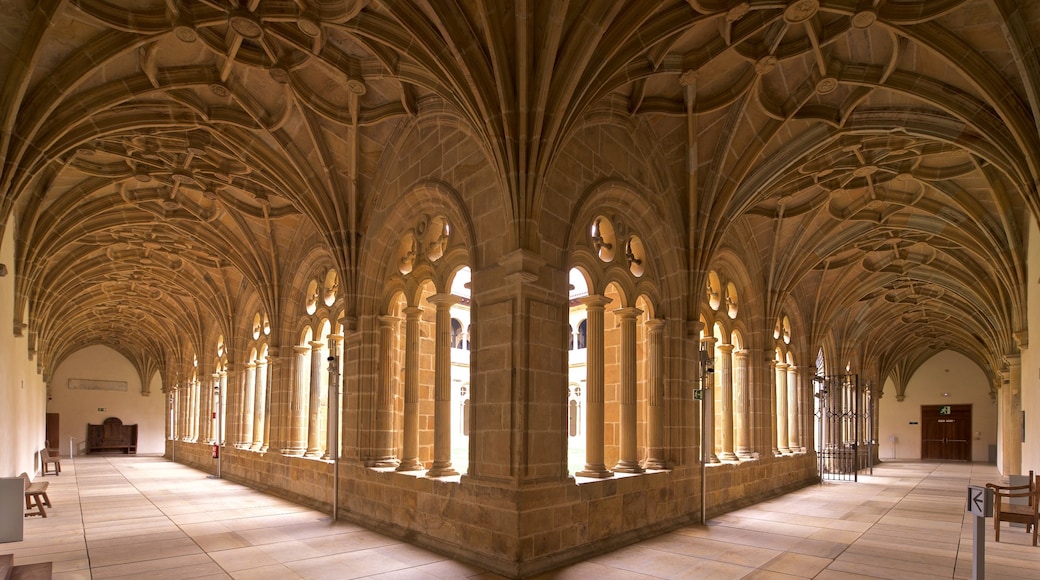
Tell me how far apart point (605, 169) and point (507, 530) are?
16.3ft

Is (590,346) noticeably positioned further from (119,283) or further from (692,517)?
(119,283)

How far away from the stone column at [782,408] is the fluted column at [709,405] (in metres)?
4.21

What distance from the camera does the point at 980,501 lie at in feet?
15.4

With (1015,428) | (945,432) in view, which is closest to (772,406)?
(1015,428)

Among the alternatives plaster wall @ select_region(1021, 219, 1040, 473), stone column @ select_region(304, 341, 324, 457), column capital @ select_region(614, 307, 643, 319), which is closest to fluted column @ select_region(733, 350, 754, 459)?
plaster wall @ select_region(1021, 219, 1040, 473)

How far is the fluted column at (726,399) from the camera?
11.9 m

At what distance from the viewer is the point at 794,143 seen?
10.7 m

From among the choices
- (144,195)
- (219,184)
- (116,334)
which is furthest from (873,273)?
(116,334)

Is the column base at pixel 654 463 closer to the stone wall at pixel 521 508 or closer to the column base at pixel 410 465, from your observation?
the stone wall at pixel 521 508

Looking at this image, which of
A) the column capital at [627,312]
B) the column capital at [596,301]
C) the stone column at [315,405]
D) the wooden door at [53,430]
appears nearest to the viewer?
the column capital at [596,301]

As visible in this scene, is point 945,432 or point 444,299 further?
point 945,432

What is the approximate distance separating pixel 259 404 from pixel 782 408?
13068 mm

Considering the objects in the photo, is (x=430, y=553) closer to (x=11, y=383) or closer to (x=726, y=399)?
(x=726, y=399)

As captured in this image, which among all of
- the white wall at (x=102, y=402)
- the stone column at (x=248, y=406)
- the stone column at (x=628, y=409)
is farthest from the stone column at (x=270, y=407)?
the white wall at (x=102, y=402)
